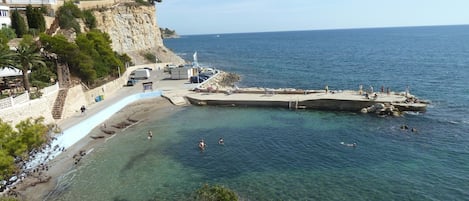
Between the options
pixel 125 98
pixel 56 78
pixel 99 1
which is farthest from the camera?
pixel 99 1

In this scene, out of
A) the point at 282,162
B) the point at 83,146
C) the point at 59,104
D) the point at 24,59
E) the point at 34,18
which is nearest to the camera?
the point at 282,162

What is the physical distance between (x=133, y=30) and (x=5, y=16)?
34683 millimetres

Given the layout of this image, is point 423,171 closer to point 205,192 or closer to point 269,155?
point 269,155

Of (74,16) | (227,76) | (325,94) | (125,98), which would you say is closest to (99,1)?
(74,16)

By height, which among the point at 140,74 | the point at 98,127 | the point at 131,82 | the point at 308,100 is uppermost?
the point at 140,74

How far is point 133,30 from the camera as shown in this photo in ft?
257

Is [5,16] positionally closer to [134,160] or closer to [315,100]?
[134,160]

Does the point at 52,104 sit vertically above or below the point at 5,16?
below

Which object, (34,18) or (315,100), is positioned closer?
(315,100)

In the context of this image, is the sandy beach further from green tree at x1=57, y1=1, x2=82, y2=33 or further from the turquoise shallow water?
green tree at x1=57, y1=1, x2=82, y2=33

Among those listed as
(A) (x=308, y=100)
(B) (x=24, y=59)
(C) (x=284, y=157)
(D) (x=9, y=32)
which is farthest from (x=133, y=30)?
(C) (x=284, y=157)

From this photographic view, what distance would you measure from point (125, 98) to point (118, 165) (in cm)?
1797

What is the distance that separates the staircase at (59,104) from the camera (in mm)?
31891

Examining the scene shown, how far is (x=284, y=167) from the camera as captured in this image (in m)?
24.0
